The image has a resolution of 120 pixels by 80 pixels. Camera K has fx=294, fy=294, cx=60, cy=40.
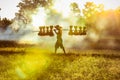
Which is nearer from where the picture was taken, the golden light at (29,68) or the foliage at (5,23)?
the golden light at (29,68)

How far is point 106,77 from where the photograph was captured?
16453mm

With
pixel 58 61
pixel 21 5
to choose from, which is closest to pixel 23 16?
pixel 21 5

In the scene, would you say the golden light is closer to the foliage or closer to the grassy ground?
the grassy ground

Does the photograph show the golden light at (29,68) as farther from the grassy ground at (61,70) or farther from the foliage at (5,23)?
the foliage at (5,23)

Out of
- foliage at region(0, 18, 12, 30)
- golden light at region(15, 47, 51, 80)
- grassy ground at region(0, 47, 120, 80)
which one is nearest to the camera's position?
grassy ground at region(0, 47, 120, 80)

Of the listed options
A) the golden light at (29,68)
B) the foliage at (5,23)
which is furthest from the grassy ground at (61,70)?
the foliage at (5,23)

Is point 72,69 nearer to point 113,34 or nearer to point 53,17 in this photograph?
point 113,34

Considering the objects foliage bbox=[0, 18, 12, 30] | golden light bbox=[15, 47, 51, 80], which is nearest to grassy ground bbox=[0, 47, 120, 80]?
golden light bbox=[15, 47, 51, 80]

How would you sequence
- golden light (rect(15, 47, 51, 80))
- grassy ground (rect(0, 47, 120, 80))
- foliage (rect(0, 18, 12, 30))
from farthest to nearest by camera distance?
foliage (rect(0, 18, 12, 30)) → golden light (rect(15, 47, 51, 80)) → grassy ground (rect(0, 47, 120, 80))

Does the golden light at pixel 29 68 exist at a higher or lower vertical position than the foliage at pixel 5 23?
lower

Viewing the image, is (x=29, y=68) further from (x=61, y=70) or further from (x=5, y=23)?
(x=5, y=23)

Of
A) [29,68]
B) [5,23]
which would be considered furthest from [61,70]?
[5,23]

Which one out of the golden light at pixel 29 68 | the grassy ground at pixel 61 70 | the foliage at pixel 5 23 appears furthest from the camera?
the foliage at pixel 5 23

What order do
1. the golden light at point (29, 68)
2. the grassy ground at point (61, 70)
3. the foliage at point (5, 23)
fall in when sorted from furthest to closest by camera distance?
the foliage at point (5, 23) → the golden light at point (29, 68) → the grassy ground at point (61, 70)
